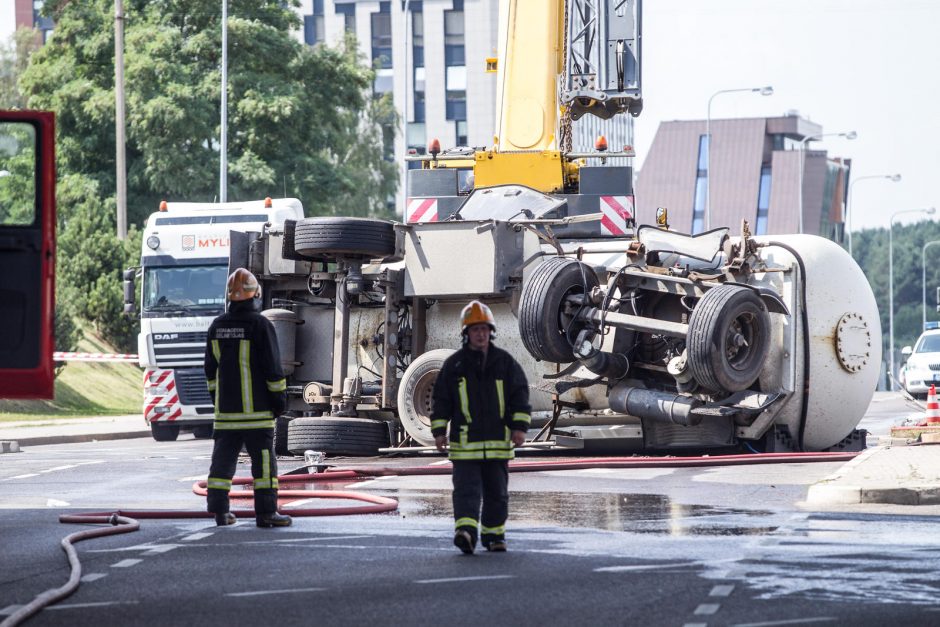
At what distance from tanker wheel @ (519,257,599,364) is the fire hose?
107 centimetres

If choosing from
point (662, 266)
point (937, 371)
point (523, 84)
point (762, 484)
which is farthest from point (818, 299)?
point (937, 371)

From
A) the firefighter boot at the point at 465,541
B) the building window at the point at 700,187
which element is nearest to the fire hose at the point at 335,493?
the firefighter boot at the point at 465,541

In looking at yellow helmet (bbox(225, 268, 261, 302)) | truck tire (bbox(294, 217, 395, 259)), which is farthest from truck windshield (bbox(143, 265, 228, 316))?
yellow helmet (bbox(225, 268, 261, 302))

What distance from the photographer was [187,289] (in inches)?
968

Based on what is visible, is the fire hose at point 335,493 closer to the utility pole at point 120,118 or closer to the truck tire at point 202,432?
the truck tire at point 202,432

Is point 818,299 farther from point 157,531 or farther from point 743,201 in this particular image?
point 743,201

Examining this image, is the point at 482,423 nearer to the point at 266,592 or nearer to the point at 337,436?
the point at 266,592

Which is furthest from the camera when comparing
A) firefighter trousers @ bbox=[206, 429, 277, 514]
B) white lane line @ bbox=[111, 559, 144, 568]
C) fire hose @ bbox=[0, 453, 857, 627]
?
firefighter trousers @ bbox=[206, 429, 277, 514]

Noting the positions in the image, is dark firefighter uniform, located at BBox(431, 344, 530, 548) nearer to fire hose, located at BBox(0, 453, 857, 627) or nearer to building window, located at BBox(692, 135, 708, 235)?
fire hose, located at BBox(0, 453, 857, 627)

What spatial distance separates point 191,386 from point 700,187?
76.1 m

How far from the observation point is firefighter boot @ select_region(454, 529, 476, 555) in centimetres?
973

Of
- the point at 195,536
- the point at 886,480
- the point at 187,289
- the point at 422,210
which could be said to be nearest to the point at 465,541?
the point at 195,536

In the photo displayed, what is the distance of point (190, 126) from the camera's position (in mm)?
47438

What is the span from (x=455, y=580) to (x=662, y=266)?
Result: 8.18 meters
